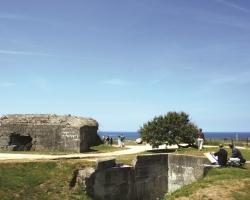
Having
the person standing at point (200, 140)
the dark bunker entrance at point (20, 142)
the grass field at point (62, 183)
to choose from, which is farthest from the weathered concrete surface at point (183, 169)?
the dark bunker entrance at point (20, 142)

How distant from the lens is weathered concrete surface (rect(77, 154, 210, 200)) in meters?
25.9

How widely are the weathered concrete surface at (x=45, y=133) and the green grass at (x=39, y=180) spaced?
9.30 m

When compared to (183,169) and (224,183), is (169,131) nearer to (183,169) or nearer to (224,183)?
(183,169)

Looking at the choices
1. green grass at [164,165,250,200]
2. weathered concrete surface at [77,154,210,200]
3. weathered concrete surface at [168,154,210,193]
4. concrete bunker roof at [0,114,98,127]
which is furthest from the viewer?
concrete bunker roof at [0,114,98,127]

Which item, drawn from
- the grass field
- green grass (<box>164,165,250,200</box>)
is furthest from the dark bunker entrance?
green grass (<box>164,165,250,200</box>)

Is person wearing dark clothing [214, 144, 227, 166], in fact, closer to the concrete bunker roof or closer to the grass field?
the grass field

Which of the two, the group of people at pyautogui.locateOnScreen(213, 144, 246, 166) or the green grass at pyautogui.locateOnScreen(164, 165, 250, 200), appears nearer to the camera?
the green grass at pyautogui.locateOnScreen(164, 165, 250, 200)

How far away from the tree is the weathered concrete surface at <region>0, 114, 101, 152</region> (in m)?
4.80

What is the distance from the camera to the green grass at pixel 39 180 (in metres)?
23.1

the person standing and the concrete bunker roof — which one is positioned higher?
the concrete bunker roof

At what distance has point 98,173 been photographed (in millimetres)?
25906

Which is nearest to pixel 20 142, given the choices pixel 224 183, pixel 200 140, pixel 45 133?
pixel 45 133

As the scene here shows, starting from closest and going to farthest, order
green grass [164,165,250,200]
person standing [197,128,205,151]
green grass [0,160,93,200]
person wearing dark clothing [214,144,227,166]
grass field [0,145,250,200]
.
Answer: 1. green grass [164,165,250,200]
2. grass field [0,145,250,200]
3. green grass [0,160,93,200]
4. person wearing dark clothing [214,144,227,166]
5. person standing [197,128,205,151]

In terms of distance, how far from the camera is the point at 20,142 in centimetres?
3778
